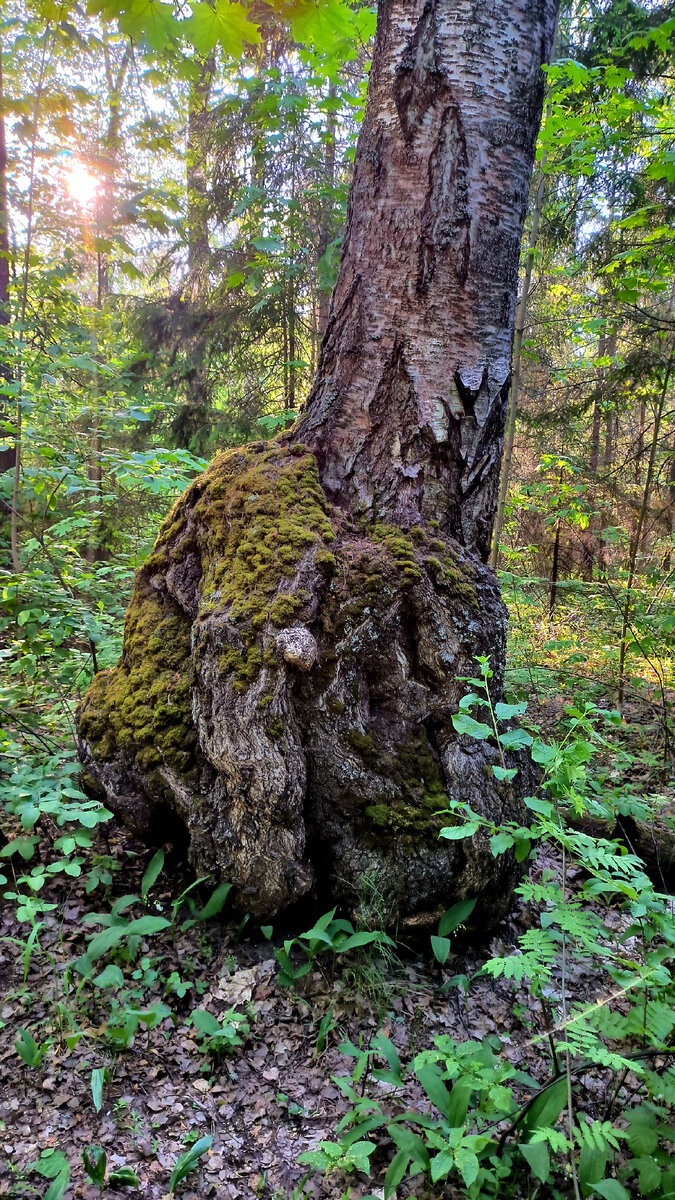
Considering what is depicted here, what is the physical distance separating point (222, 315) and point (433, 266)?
5.15 metres

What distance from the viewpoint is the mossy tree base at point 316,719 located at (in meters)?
2.38

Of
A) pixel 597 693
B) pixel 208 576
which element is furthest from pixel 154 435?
pixel 597 693

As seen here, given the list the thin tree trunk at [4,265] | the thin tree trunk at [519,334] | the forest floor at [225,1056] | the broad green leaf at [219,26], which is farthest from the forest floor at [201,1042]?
the thin tree trunk at [519,334]

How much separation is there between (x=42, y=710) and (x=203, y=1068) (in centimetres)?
251

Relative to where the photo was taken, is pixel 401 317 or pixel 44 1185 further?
pixel 401 317

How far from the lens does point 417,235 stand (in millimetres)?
2695

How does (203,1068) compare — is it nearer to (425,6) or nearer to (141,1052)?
(141,1052)

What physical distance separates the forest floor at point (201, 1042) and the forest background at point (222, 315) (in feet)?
0.56

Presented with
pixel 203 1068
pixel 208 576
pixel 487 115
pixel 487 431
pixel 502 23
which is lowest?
pixel 203 1068

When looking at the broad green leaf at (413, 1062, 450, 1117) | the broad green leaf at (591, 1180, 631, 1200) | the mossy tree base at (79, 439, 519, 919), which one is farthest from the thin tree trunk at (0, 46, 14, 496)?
the broad green leaf at (591, 1180, 631, 1200)

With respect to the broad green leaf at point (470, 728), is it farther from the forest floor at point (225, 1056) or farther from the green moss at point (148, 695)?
the green moss at point (148, 695)

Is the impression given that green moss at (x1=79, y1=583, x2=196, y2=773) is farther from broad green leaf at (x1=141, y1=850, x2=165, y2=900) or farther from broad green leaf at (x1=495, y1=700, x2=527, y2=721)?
broad green leaf at (x1=495, y1=700, x2=527, y2=721)

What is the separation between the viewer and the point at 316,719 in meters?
2.47

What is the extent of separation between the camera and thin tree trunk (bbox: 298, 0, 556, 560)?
8.61 ft
